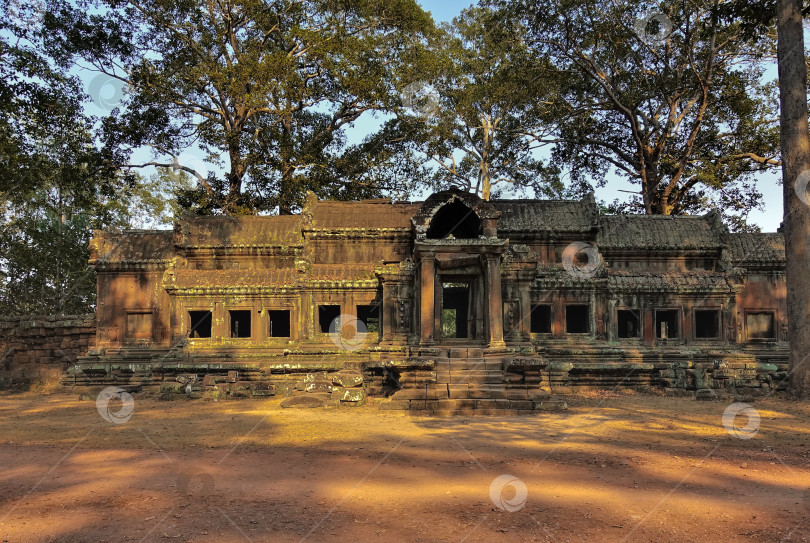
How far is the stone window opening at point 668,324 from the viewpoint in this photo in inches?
769

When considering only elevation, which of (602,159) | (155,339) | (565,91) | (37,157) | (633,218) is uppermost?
(565,91)

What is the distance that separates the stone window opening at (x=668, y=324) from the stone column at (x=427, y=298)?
26.9ft

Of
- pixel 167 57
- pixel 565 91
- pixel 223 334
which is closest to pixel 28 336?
pixel 223 334

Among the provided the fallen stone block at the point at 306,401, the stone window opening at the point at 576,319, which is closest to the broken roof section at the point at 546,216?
the stone window opening at the point at 576,319

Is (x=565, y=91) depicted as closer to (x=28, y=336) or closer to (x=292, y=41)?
(x=292, y=41)

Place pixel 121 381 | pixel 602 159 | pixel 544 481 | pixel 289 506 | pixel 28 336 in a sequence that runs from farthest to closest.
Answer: pixel 602 159 → pixel 28 336 → pixel 121 381 → pixel 544 481 → pixel 289 506

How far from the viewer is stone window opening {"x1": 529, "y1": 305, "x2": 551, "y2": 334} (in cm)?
1972

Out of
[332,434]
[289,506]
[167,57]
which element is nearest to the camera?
[289,506]

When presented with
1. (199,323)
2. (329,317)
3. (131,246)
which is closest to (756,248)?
(329,317)

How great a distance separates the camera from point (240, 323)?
891 inches

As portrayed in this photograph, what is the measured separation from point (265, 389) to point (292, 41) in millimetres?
17958

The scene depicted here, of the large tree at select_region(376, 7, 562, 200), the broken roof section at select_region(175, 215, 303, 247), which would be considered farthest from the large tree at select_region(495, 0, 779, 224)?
the broken roof section at select_region(175, 215, 303, 247)

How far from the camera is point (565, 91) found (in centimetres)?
2927

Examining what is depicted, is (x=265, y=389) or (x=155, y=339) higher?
(x=155, y=339)
